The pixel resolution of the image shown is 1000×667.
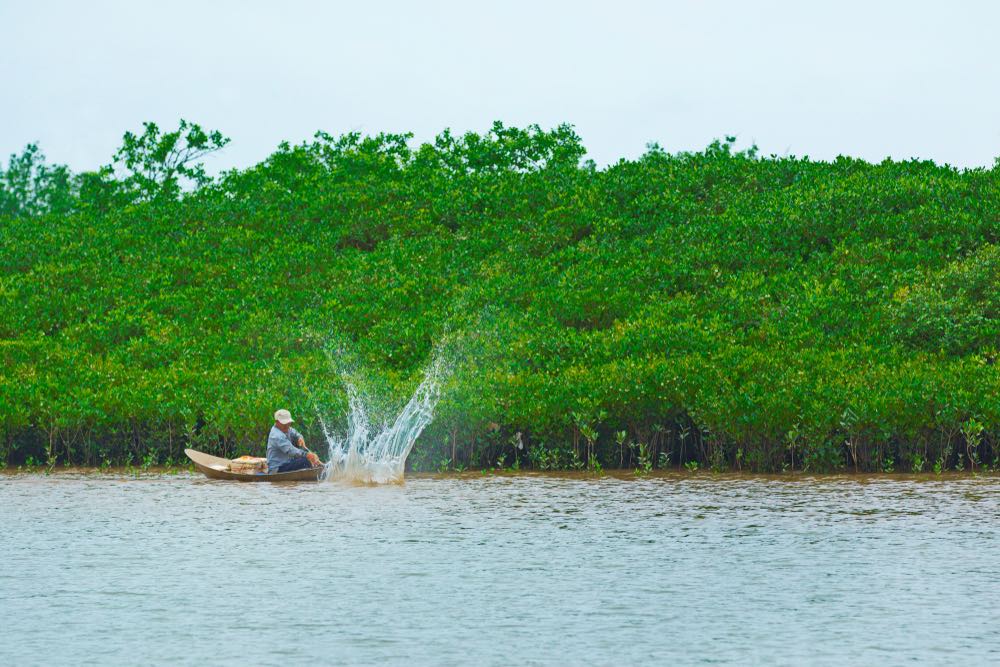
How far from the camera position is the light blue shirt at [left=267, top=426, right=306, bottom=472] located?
87.3 ft

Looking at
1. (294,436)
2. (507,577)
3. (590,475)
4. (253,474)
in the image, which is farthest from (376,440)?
(507,577)

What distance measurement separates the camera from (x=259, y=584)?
15000 mm

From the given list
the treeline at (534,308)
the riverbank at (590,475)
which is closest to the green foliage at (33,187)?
the treeline at (534,308)

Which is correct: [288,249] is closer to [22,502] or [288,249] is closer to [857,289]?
[857,289]

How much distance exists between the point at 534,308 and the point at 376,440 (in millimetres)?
14713

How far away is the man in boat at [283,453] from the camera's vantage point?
26.6 metres

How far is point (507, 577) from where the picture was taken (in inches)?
603

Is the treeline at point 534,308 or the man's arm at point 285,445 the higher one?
the treeline at point 534,308

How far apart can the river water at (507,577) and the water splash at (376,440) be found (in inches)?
97.9

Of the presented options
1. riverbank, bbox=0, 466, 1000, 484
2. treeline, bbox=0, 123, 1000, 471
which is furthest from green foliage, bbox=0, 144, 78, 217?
riverbank, bbox=0, 466, 1000, 484

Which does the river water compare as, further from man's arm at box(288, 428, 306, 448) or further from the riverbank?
man's arm at box(288, 428, 306, 448)

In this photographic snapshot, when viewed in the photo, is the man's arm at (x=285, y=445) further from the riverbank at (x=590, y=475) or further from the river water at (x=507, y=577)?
the riverbank at (x=590, y=475)

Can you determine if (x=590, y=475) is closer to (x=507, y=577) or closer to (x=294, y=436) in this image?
(x=294, y=436)

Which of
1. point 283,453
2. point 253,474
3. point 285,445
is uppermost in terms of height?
point 285,445
